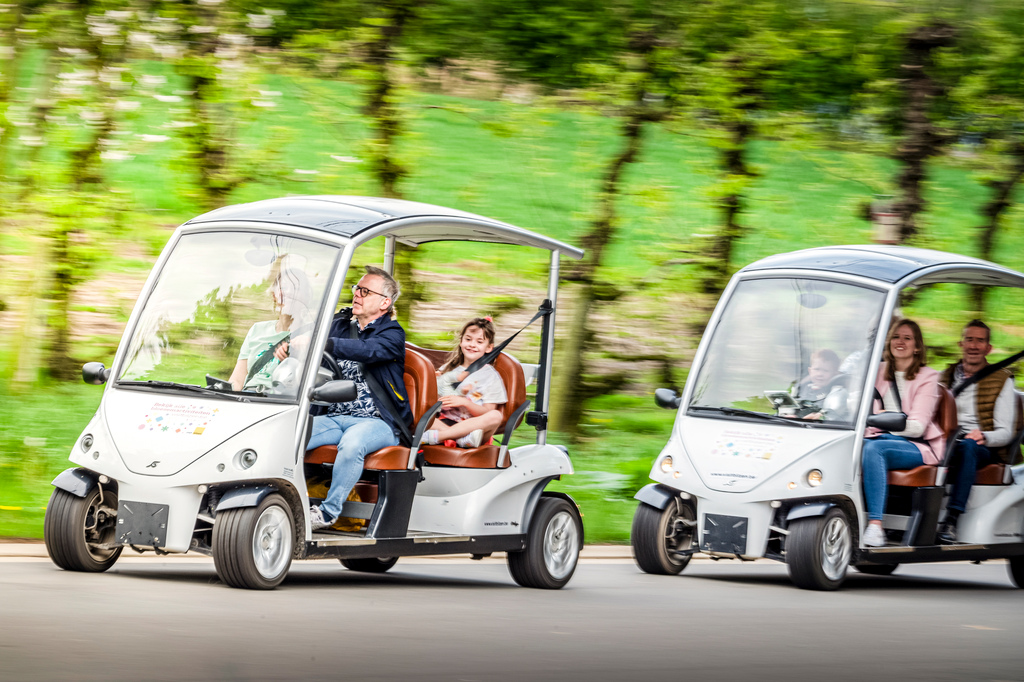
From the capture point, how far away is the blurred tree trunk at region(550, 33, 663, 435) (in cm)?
1631

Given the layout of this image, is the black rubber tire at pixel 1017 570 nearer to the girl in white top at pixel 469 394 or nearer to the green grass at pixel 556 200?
the green grass at pixel 556 200

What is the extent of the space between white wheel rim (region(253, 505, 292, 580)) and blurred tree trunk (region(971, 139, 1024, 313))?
37.6 feet

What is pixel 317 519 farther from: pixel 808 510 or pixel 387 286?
pixel 808 510

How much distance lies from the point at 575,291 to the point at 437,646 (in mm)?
9853

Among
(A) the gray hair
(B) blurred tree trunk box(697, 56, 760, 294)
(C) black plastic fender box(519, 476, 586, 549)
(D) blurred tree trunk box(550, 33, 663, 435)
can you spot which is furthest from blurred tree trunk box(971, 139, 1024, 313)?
(A) the gray hair

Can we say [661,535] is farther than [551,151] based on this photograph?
No

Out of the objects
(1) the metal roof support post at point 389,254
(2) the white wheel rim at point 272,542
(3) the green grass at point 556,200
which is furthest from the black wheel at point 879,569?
(2) the white wheel rim at point 272,542

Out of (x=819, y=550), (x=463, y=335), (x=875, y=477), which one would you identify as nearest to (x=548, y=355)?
(x=463, y=335)

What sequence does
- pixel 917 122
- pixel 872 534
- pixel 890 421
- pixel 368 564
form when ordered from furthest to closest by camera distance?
1. pixel 917 122
2. pixel 872 534
3. pixel 890 421
4. pixel 368 564

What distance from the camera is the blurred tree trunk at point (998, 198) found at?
58.0ft

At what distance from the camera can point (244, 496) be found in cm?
807

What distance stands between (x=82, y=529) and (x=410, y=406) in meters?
2.06

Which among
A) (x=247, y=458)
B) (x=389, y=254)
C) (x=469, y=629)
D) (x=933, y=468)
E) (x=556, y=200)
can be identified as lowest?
(x=469, y=629)

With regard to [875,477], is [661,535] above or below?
below
